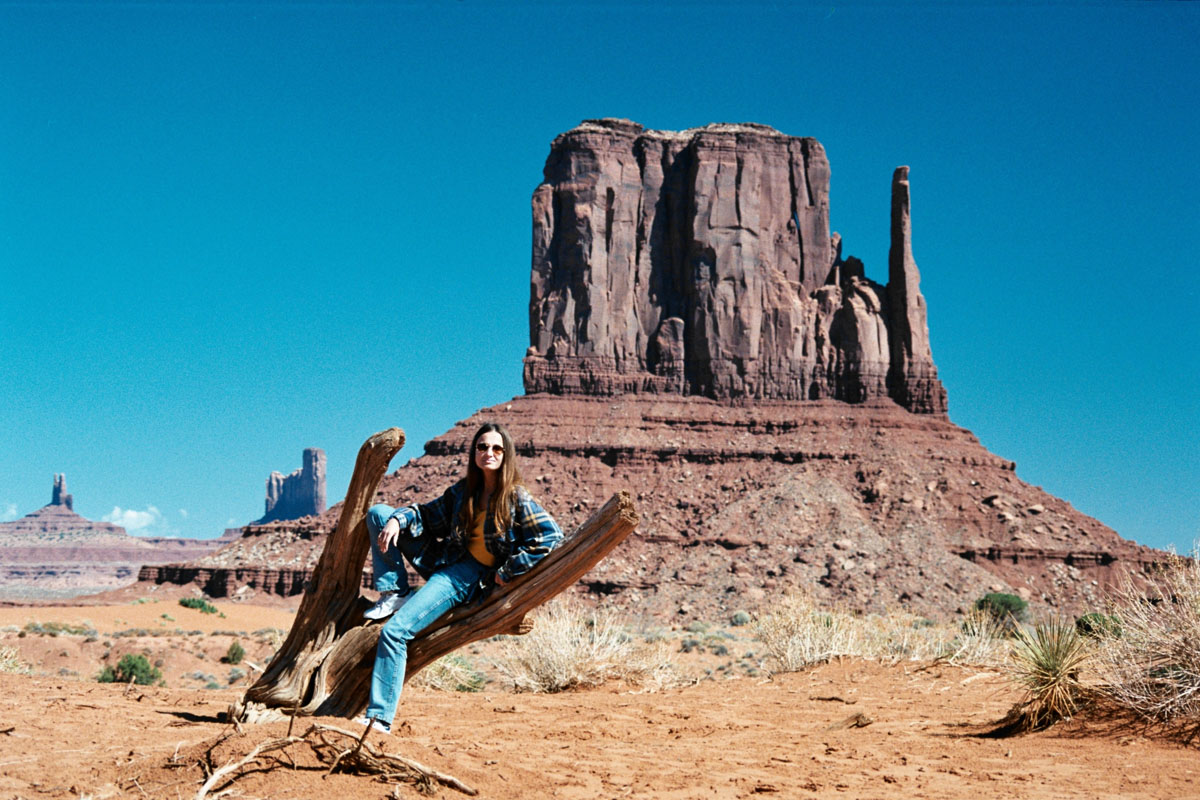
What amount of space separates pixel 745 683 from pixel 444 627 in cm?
656

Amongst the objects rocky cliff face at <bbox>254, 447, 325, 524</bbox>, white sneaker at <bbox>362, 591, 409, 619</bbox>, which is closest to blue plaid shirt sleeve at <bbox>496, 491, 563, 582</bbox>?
white sneaker at <bbox>362, 591, 409, 619</bbox>

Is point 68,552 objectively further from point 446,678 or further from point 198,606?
point 446,678

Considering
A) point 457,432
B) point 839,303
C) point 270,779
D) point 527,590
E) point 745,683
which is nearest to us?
point 270,779

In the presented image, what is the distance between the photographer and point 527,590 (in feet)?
19.5

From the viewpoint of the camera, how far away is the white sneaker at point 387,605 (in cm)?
624

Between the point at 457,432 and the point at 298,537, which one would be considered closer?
the point at 298,537

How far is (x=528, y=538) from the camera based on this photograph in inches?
237

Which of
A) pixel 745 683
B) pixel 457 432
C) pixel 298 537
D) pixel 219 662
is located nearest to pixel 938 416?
pixel 457 432

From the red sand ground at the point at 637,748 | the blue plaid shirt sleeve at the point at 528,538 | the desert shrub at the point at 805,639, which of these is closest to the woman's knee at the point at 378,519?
the blue plaid shirt sleeve at the point at 528,538

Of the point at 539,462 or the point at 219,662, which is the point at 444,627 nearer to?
the point at 219,662

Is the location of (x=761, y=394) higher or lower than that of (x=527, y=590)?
higher

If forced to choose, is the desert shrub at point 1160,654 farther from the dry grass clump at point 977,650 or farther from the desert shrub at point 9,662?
the desert shrub at point 9,662

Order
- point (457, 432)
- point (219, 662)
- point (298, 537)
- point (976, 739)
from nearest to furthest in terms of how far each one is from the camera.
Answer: point (976, 739), point (219, 662), point (298, 537), point (457, 432)

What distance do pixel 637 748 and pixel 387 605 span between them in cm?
214
